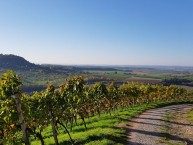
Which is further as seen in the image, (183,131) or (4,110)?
(183,131)

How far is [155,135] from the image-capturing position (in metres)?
54.7

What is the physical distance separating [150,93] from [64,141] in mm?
121926

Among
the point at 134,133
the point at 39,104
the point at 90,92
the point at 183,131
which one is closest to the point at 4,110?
the point at 39,104

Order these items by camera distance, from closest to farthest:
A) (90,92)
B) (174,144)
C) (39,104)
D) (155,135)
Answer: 1. (39,104)
2. (174,144)
3. (155,135)
4. (90,92)

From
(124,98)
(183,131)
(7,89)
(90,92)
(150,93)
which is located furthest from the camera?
(150,93)

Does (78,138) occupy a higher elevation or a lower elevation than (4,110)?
lower

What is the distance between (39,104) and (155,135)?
2321 centimetres

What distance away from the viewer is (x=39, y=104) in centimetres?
4256

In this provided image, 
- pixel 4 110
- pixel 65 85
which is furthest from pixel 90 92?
pixel 4 110

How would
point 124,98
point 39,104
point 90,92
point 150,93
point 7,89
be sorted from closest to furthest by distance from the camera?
point 7,89
point 39,104
point 90,92
point 124,98
point 150,93

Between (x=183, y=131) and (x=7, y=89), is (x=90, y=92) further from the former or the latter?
(x=7, y=89)

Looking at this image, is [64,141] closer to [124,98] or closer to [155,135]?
[155,135]

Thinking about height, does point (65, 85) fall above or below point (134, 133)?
above

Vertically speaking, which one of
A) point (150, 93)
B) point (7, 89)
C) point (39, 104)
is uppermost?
point (7, 89)
